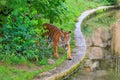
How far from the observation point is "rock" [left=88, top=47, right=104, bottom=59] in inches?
551

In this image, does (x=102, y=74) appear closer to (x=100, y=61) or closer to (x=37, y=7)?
(x=100, y=61)

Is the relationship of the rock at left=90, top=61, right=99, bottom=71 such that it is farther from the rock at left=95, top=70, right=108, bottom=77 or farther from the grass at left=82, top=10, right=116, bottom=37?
the grass at left=82, top=10, right=116, bottom=37

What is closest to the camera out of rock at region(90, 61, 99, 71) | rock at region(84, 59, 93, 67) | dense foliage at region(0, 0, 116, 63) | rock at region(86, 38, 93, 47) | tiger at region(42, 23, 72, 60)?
dense foliage at region(0, 0, 116, 63)

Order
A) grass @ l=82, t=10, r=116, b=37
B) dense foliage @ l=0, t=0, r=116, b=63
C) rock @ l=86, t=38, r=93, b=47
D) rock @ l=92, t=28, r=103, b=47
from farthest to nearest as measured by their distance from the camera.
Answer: grass @ l=82, t=10, r=116, b=37, rock @ l=92, t=28, r=103, b=47, rock @ l=86, t=38, r=93, b=47, dense foliage @ l=0, t=0, r=116, b=63

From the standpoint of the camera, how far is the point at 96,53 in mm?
14656

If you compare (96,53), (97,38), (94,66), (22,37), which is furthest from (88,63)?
(97,38)

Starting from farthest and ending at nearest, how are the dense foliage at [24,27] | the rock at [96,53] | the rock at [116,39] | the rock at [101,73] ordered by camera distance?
the rock at [116,39] → the rock at [96,53] → the rock at [101,73] → the dense foliage at [24,27]

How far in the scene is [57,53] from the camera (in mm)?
12016

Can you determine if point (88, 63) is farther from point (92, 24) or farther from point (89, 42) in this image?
point (92, 24)

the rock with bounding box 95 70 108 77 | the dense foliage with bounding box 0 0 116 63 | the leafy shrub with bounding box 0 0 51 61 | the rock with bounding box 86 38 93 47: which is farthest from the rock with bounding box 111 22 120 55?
the leafy shrub with bounding box 0 0 51 61

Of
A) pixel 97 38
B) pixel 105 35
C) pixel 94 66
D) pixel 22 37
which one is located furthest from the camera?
pixel 105 35

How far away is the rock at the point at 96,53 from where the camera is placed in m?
14.0

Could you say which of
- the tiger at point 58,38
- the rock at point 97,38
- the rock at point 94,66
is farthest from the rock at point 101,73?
the rock at point 97,38

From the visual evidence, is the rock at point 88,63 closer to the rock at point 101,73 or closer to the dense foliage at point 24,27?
the rock at point 101,73
